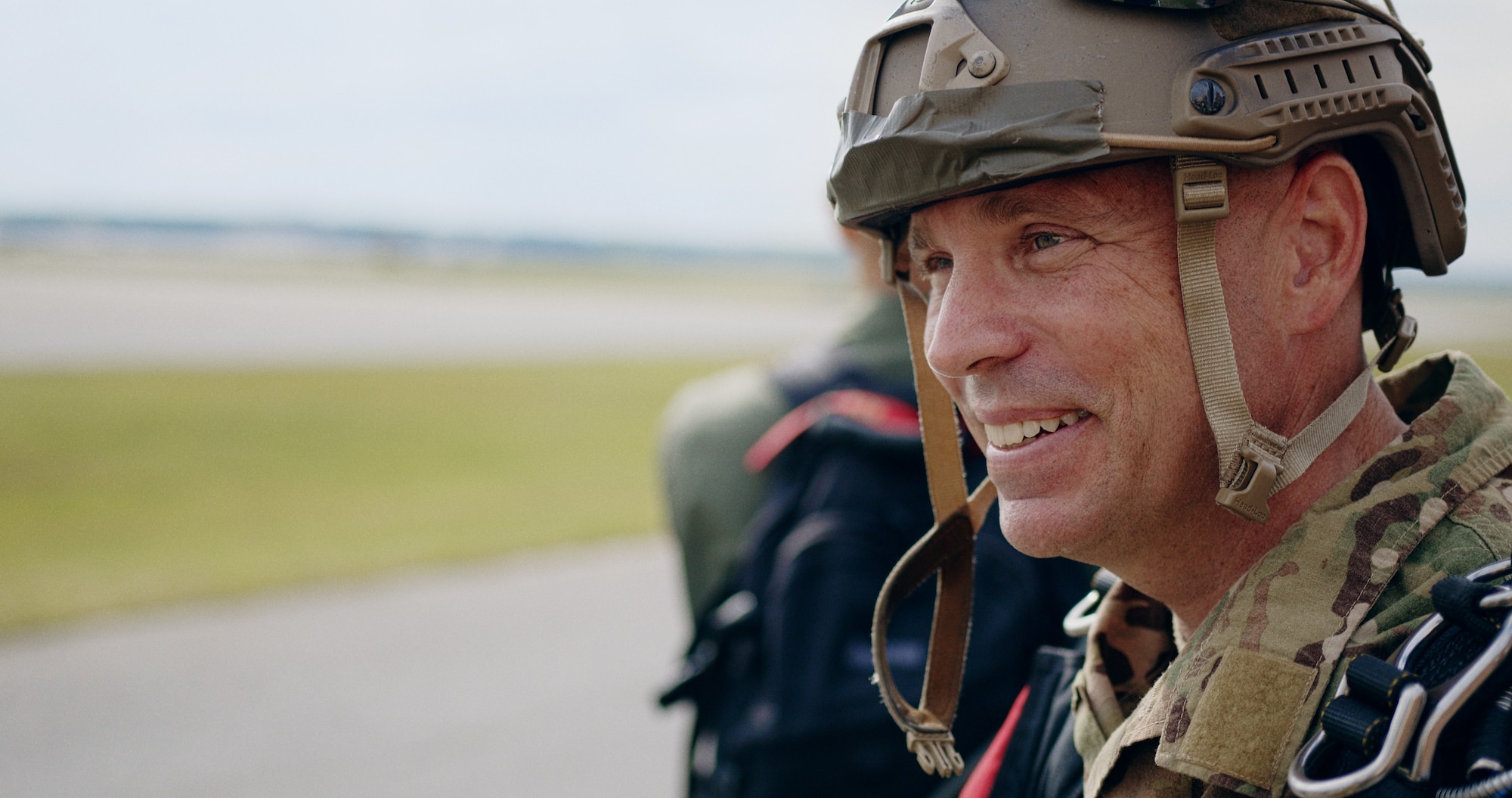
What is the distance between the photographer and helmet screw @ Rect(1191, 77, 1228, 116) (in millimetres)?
1575

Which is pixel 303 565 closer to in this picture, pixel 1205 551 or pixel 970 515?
pixel 970 515

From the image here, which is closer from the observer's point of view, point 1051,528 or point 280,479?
point 1051,528

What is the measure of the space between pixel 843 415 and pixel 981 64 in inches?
55.0

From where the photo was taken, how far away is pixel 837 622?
2768 mm

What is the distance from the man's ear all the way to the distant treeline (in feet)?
342

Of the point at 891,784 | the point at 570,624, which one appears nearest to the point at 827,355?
the point at 891,784

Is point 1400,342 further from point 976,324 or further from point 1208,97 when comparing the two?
point 976,324

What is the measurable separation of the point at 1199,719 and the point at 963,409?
0.55m

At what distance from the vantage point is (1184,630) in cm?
182

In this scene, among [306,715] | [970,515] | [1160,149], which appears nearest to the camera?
[1160,149]

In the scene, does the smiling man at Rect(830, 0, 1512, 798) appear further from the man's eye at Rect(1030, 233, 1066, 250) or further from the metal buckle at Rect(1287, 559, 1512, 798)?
the metal buckle at Rect(1287, 559, 1512, 798)

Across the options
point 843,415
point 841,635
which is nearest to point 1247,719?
point 841,635

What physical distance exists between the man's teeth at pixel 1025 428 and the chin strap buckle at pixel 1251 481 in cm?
21

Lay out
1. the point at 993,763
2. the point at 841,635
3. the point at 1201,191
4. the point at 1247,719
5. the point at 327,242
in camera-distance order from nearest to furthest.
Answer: the point at 1247,719 < the point at 1201,191 < the point at 993,763 < the point at 841,635 < the point at 327,242
